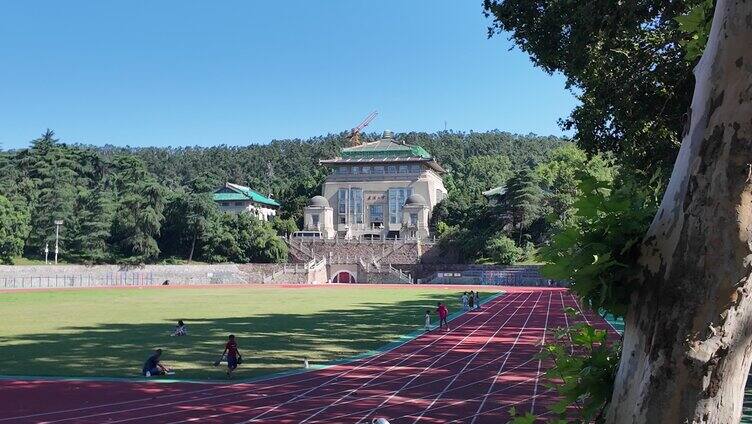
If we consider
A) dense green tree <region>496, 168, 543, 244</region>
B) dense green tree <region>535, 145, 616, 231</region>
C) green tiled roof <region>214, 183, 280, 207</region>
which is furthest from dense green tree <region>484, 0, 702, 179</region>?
green tiled roof <region>214, 183, 280, 207</region>

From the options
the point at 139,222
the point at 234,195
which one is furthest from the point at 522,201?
the point at 139,222

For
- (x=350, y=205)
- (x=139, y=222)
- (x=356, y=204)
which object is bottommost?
(x=139, y=222)

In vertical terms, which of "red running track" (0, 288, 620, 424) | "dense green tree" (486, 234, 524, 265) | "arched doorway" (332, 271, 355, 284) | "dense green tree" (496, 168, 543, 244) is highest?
"dense green tree" (496, 168, 543, 244)

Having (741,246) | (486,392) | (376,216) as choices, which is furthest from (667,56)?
(376,216)

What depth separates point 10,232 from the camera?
185 ft

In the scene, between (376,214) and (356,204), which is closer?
(376,214)

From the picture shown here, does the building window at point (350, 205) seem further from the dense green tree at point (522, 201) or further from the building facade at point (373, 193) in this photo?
the dense green tree at point (522, 201)

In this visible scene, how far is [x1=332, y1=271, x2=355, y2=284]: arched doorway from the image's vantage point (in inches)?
2655

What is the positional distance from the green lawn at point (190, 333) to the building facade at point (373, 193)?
44.3m

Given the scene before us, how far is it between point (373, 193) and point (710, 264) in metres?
80.3

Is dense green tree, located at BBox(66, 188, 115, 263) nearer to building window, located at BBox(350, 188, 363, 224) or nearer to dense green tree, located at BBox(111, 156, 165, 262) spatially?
dense green tree, located at BBox(111, 156, 165, 262)

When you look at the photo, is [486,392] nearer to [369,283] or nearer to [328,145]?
[369,283]

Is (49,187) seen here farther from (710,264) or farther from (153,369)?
(710,264)

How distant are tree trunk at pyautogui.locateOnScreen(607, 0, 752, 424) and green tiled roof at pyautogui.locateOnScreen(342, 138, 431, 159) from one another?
79.2 metres
